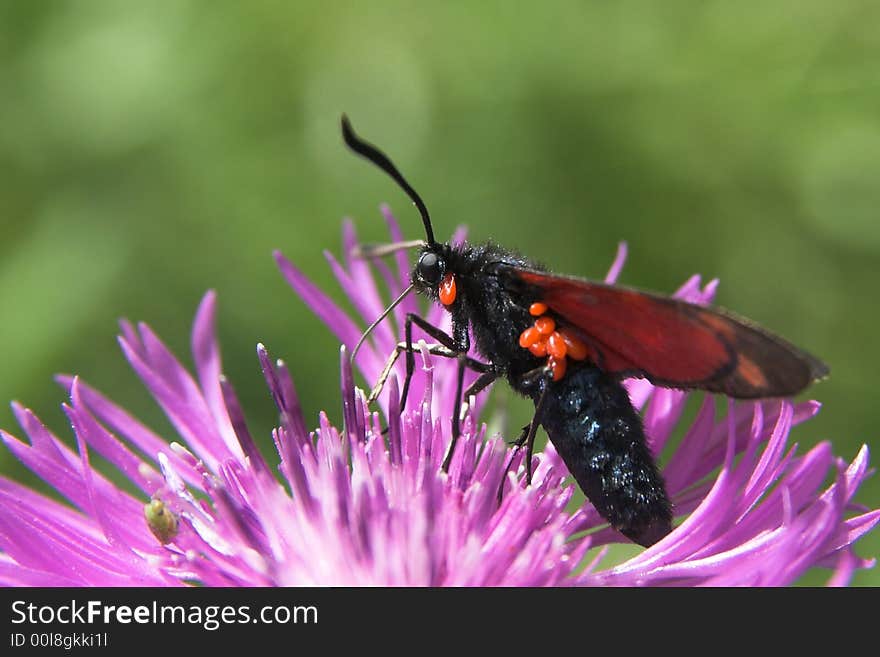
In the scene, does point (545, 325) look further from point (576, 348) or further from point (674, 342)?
point (674, 342)

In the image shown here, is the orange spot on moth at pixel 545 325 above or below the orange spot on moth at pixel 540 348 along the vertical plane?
above

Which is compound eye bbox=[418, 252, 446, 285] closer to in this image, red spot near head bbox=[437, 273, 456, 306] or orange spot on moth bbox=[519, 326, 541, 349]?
red spot near head bbox=[437, 273, 456, 306]

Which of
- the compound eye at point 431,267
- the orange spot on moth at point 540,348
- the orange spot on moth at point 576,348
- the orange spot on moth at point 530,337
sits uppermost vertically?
the compound eye at point 431,267

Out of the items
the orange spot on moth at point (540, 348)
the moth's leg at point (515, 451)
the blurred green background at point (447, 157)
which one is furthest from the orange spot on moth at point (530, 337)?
the blurred green background at point (447, 157)

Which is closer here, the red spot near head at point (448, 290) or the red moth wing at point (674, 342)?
the red moth wing at point (674, 342)

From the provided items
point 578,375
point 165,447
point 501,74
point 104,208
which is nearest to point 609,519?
point 578,375

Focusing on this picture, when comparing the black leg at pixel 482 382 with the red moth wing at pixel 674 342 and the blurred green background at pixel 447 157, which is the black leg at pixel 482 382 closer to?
the red moth wing at pixel 674 342

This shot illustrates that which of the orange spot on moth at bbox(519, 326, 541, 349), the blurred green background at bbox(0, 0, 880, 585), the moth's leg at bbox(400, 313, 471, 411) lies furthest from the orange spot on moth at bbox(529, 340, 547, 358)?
the blurred green background at bbox(0, 0, 880, 585)
